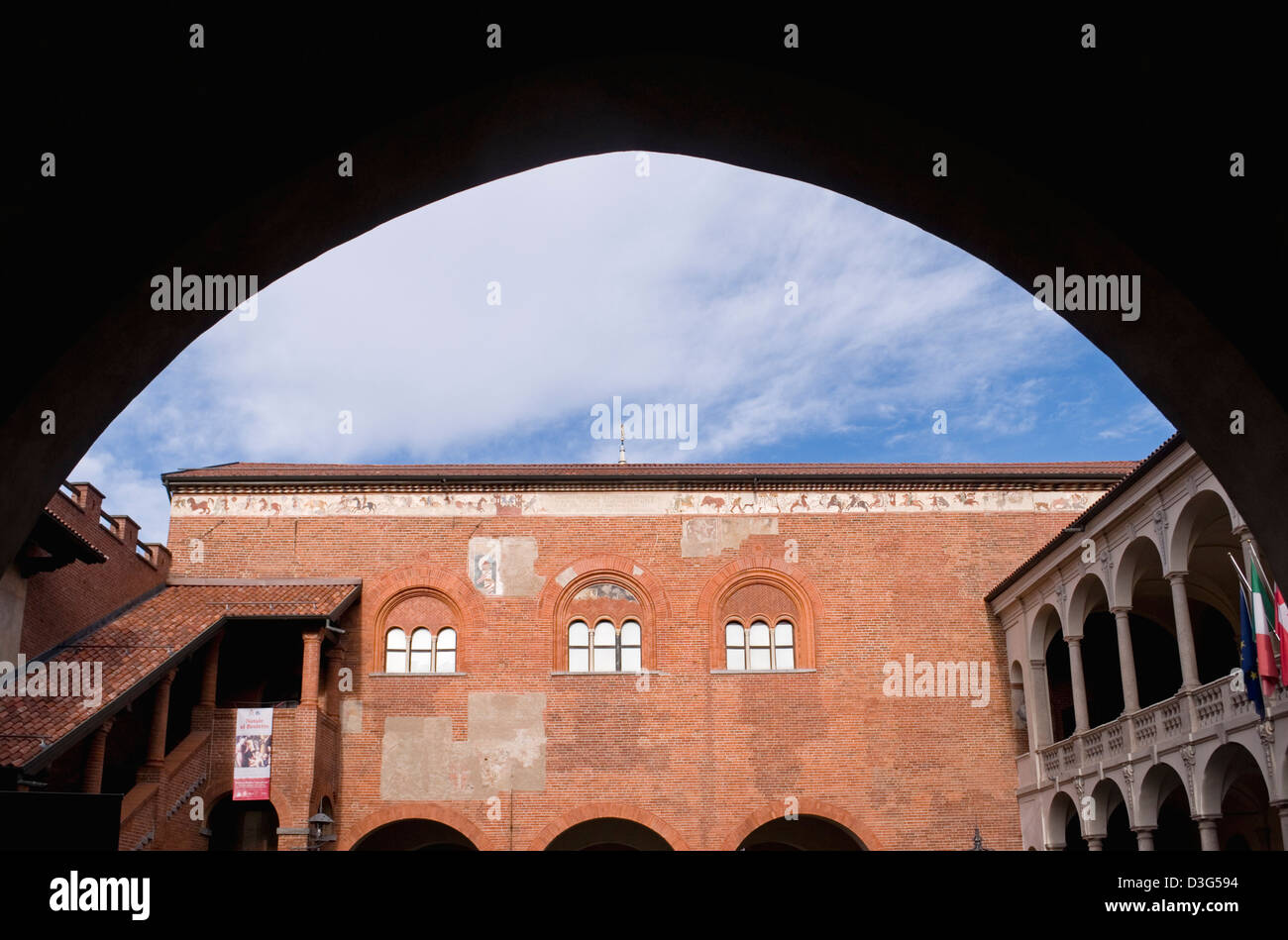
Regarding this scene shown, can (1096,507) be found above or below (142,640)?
above

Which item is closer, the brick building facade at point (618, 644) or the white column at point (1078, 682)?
the white column at point (1078, 682)

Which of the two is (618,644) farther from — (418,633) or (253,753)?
(253,753)

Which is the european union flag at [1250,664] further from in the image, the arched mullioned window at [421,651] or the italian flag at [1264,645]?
the arched mullioned window at [421,651]

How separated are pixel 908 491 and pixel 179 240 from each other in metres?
21.9

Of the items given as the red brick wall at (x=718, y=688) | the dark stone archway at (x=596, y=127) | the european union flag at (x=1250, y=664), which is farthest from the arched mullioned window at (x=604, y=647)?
the dark stone archway at (x=596, y=127)

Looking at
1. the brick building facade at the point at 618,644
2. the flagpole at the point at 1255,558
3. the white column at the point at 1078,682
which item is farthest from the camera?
the brick building facade at the point at 618,644

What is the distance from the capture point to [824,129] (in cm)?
303

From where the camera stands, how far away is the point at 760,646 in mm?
23000

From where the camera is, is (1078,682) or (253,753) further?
(1078,682)

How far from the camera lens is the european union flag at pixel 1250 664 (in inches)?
546

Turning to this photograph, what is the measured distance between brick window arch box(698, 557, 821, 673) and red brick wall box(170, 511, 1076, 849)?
0.73ft

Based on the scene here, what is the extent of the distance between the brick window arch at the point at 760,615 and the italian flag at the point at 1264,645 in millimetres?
9757

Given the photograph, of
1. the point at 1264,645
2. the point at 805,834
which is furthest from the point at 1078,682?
the point at 1264,645

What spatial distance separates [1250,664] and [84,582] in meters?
17.5
